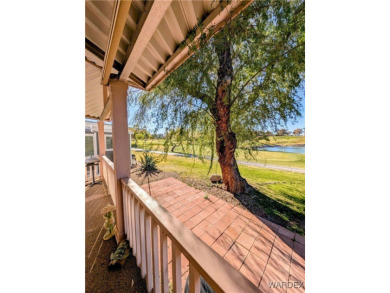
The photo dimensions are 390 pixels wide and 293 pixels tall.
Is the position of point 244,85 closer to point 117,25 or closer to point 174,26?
point 174,26

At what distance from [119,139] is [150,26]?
1.27 meters

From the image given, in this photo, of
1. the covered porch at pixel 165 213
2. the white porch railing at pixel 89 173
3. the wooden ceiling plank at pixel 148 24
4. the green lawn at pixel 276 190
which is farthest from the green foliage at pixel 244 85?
the white porch railing at pixel 89 173

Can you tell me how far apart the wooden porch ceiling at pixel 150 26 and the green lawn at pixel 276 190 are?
182cm

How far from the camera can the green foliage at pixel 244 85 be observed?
1.61 m

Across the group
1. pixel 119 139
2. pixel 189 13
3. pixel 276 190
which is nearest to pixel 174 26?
pixel 189 13

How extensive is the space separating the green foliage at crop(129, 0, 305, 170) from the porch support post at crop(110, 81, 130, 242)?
0.84 meters

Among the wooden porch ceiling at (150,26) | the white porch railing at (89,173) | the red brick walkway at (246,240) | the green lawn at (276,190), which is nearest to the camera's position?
the wooden porch ceiling at (150,26)

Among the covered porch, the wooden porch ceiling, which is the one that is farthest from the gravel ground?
the wooden porch ceiling

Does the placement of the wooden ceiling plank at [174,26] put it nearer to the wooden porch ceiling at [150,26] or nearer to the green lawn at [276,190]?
the wooden porch ceiling at [150,26]
